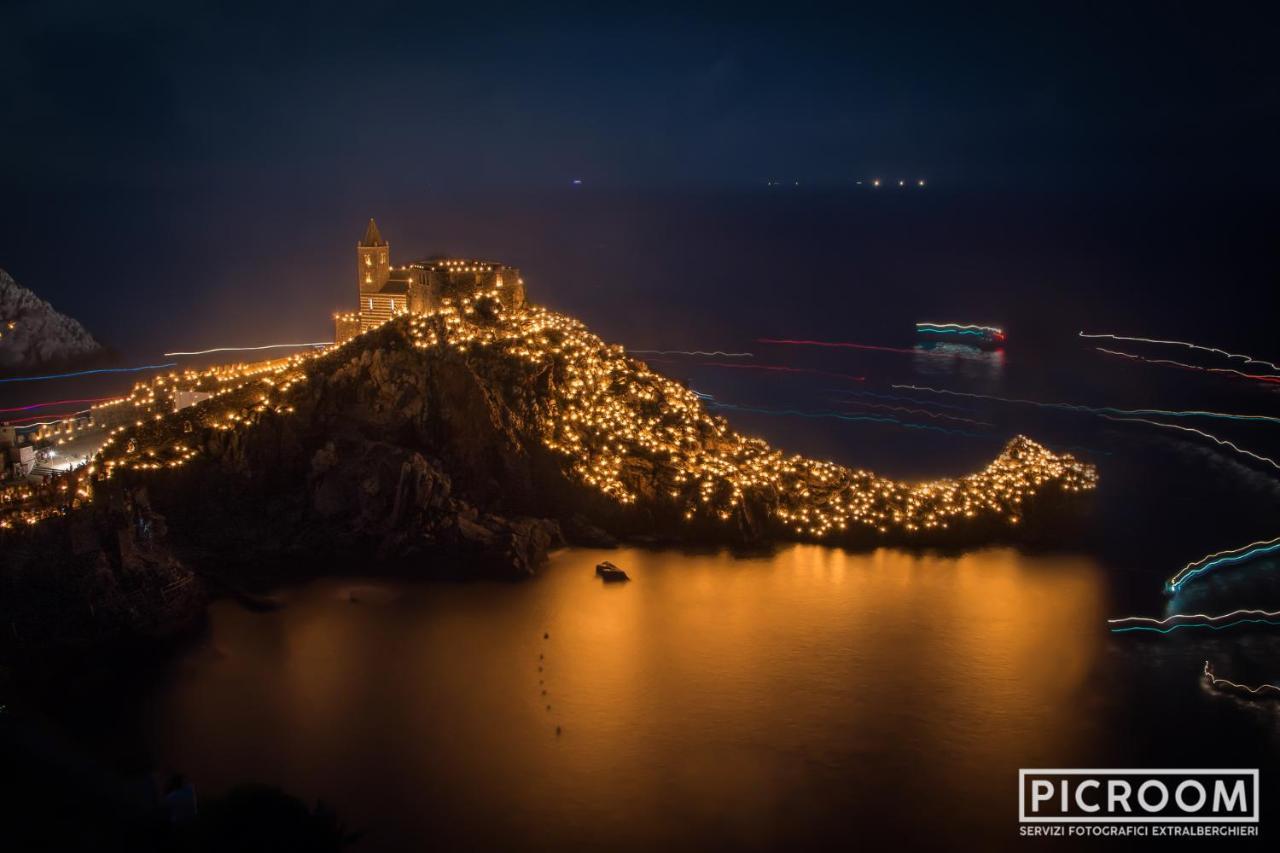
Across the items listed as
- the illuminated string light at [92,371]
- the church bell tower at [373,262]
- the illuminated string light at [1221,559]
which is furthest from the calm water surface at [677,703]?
the illuminated string light at [92,371]

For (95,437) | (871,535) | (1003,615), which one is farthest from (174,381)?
(1003,615)

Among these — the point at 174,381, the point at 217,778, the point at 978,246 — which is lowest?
the point at 217,778

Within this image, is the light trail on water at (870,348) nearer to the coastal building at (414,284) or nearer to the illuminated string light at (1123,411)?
the illuminated string light at (1123,411)

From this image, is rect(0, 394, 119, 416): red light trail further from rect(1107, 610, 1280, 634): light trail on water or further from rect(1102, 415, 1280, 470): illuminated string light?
rect(1102, 415, 1280, 470): illuminated string light

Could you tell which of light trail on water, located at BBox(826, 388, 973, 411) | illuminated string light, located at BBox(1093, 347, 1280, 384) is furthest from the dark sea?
illuminated string light, located at BBox(1093, 347, 1280, 384)

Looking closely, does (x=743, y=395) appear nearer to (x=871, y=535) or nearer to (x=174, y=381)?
(x=871, y=535)
